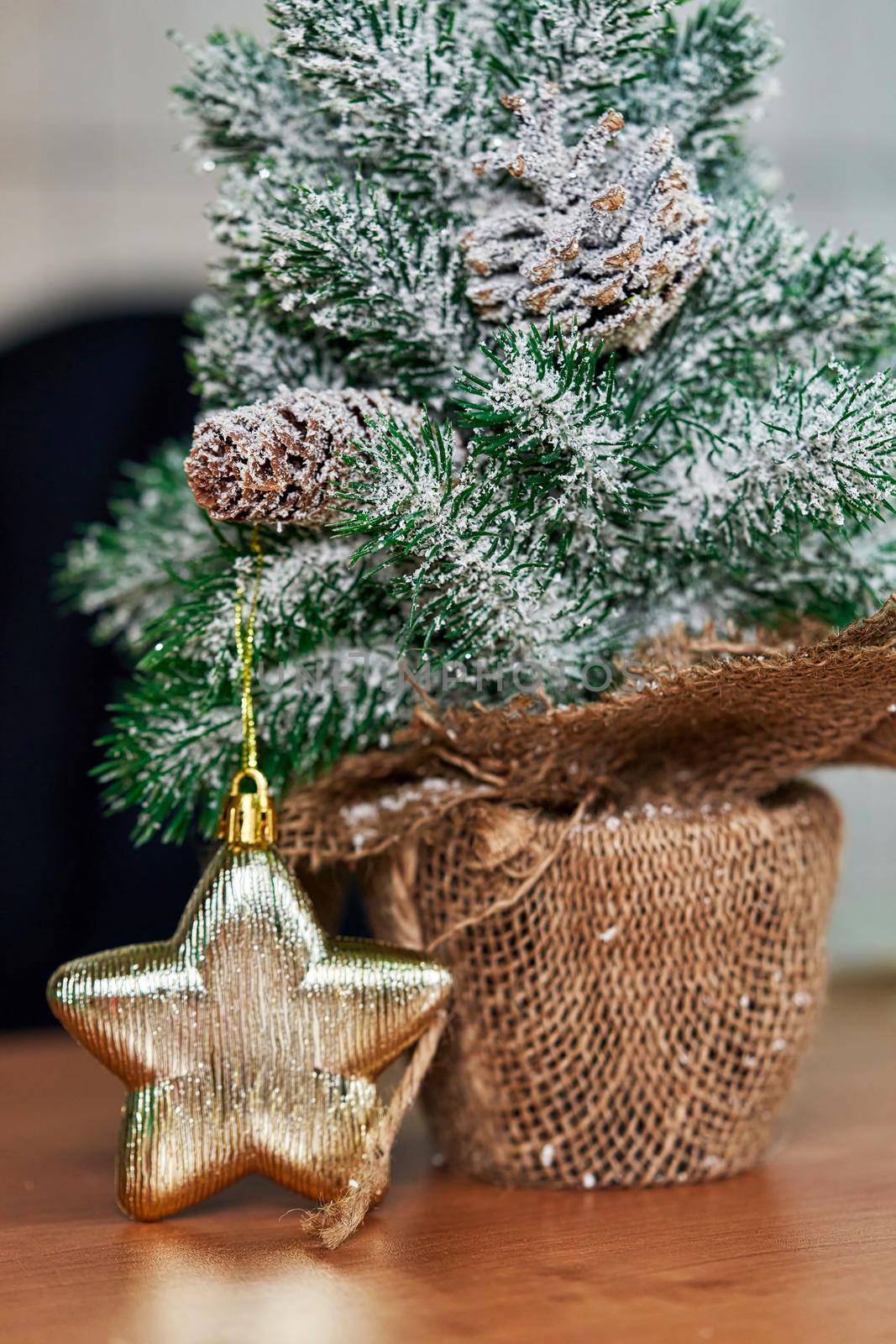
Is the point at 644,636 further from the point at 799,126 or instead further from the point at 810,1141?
the point at 799,126

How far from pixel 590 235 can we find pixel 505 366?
0.21 ft

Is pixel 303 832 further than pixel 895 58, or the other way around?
pixel 895 58

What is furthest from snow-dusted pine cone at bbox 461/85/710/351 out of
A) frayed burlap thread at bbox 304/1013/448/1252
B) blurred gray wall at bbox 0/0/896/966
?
blurred gray wall at bbox 0/0/896/966

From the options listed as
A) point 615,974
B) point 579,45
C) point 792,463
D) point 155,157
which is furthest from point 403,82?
point 155,157

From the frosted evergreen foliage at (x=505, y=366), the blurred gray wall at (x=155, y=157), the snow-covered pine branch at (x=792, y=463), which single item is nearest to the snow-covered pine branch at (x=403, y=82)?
the frosted evergreen foliage at (x=505, y=366)

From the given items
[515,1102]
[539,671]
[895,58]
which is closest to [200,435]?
[539,671]

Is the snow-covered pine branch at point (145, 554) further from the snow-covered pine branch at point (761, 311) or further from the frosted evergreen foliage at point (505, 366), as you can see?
the snow-covered pine branch at point (761, 311)

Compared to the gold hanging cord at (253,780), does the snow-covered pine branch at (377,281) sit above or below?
above

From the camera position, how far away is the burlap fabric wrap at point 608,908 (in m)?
0.41

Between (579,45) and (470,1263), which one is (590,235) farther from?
(470,1263)

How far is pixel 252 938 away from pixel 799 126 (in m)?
1.02

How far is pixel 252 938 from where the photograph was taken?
385mm

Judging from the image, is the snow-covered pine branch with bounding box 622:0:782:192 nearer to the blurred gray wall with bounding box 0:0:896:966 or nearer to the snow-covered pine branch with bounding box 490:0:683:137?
the snow-covered pine branch with bounding box 490:0:683:137

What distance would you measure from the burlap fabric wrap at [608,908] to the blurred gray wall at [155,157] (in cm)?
66
